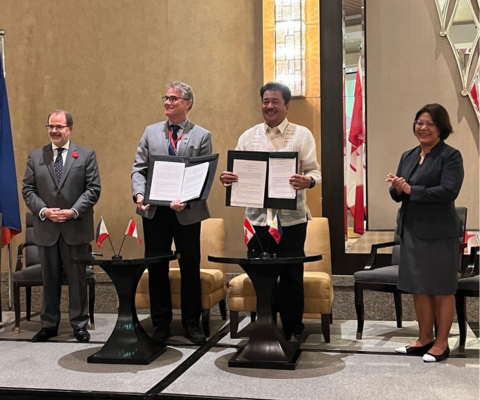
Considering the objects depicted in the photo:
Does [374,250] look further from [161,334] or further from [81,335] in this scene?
[81,335]

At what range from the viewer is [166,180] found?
433 centimetres

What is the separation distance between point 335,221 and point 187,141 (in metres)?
1.75

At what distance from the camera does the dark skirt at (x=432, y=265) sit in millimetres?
4027

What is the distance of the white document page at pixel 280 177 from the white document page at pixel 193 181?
0.44m

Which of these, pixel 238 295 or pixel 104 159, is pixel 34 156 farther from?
pixel 238 295

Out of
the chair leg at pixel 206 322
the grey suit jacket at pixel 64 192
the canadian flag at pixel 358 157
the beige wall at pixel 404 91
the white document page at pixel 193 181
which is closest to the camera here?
the white document page at pixel 193 181

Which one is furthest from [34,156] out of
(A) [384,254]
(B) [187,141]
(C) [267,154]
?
(A) [384,254]

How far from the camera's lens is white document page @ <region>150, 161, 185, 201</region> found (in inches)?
169

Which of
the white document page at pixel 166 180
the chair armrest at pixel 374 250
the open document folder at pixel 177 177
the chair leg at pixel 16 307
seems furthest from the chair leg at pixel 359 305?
the chair leg at pixel 16 307

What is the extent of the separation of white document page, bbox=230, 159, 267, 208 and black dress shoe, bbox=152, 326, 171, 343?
114 cm

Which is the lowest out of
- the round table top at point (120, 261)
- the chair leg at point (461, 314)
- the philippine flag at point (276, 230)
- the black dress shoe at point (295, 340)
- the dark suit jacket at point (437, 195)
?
the black dress shoe at point (295, 340)

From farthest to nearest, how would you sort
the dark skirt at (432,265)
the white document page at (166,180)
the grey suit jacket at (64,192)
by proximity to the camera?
the grey suit jacket at (64,192)
the white document page at (166,180)
the dark skirt at (432,265)

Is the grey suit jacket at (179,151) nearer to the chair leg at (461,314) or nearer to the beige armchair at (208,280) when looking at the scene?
the beige armchair at (208,280)

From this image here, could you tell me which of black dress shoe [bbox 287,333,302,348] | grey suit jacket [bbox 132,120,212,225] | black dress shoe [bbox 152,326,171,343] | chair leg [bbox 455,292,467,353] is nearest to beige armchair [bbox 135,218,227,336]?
black dress shoe [bbox 152,326,171,343]
